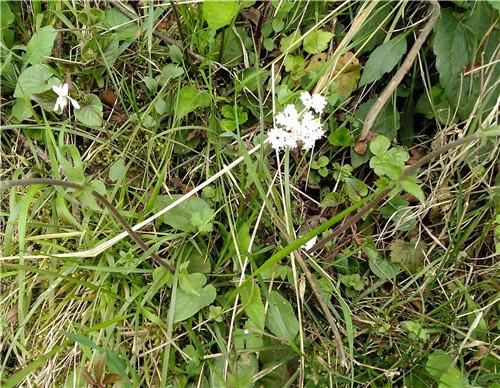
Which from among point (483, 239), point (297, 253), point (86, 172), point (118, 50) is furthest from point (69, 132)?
point (483, 239)

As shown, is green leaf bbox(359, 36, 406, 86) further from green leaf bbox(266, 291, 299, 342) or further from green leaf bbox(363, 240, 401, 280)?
green leaf bbox(266, 291, 299, 342)

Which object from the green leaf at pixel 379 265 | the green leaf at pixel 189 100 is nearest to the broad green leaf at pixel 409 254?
the green leaf at pixel 379 265

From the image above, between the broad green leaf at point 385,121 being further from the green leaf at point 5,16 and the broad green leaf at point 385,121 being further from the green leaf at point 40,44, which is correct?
the green leaf at point 5,16

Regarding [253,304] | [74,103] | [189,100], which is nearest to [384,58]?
[189,100]

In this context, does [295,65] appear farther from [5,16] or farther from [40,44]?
[5,16]

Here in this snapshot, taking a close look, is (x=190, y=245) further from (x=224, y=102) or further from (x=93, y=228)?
(x=224, y=102)

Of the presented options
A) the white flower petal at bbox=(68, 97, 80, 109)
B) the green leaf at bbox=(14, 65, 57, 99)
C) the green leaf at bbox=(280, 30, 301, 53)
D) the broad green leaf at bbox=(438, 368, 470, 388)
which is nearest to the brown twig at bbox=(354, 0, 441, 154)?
the green leaf at bbox=(280, 30, 301, 53)
